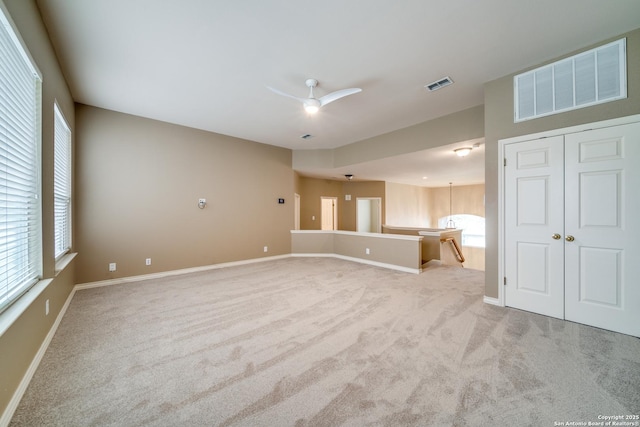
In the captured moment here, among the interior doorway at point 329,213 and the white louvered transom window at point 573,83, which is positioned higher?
the white louvered transom window at point 573,83

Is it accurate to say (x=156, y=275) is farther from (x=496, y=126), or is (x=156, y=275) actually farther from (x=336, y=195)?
(x=336, y=195)

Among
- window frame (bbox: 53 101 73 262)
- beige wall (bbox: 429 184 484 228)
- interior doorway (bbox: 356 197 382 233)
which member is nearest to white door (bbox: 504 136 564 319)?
window frame (bbox: 53 101 73 262)

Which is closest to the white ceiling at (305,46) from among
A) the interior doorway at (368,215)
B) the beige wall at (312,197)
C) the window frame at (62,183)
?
the window frame at (62,183)

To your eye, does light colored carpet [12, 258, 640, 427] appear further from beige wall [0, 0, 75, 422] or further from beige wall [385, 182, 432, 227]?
beige wall [385, 182, 432, 227]

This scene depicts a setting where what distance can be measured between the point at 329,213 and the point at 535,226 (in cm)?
730

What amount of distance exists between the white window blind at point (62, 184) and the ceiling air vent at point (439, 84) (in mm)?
4579

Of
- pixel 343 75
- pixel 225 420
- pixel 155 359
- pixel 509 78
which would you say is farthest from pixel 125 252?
pixel 509 78

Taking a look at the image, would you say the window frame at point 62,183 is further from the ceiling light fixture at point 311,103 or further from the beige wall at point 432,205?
the beige wall at point 432,205

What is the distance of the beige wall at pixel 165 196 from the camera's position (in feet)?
12.9

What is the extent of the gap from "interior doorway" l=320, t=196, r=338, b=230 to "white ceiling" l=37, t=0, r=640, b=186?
5646mm

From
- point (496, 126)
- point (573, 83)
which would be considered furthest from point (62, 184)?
point (573, 83)

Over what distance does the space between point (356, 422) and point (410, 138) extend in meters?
4.63

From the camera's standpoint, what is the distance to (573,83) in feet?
8.67

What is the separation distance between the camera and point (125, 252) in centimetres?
421
